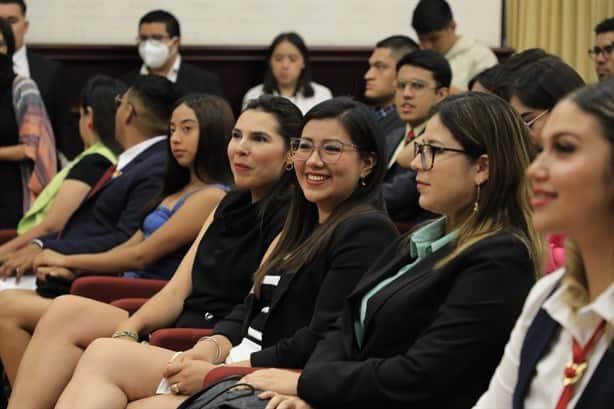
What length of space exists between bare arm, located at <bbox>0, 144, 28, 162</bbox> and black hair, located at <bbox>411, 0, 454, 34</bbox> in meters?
2.17

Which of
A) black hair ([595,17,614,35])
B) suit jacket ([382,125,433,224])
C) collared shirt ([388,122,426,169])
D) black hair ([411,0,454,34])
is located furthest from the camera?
black hair ([411,0,454,34])

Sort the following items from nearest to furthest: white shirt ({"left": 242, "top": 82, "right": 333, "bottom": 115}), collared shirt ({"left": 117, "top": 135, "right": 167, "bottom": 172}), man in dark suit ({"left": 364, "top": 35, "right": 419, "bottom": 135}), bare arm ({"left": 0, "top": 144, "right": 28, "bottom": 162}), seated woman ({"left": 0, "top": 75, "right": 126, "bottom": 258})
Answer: collared shirt ({"left": 117, "top": 135, "right": 167, "bottom": 172}) < seated woman ({"left": 0, "top": 75, "right": 126, "bottom": 258}) < man in dark suit ({"left": 364, "top": 35, "right": 419, "bottom": 135}) < bare arm ({"left": 0, "top": 144, "right": 28, "bottom": 162}) < white shirt ({"left": 242, "top": 82, "right": 333, "bottom": 115})

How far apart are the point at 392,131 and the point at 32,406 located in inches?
85.3

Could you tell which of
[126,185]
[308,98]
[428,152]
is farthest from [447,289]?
[308,98]

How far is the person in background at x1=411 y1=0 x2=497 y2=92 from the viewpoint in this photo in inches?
250

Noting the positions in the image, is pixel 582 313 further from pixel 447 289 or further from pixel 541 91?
pixel 541 91

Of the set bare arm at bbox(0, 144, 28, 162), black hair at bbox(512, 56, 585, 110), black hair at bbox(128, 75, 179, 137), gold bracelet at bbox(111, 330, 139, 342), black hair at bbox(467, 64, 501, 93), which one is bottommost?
gold bracelet at bbox(111, 330, 139, 342)

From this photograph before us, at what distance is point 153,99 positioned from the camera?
15.7 feet

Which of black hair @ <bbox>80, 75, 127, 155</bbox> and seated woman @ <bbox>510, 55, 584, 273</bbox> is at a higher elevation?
seated woman @ <bbox>510, 55, 584, 273</bbox>

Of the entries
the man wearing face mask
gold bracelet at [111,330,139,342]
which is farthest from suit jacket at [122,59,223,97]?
gold bracelet at [111,330,139,342]

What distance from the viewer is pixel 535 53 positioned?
11.1 feet

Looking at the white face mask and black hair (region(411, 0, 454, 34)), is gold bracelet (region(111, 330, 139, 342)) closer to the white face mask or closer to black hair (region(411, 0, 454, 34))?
black hair (region(411, 0, 454, 34))

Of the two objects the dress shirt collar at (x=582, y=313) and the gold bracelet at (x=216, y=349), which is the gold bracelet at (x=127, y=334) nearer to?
the gold bracelet at (x=216, y=349)

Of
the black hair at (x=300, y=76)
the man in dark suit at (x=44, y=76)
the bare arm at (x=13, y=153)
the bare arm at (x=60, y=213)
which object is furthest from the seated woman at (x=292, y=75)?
the bare arm at (x=60, y=213)
